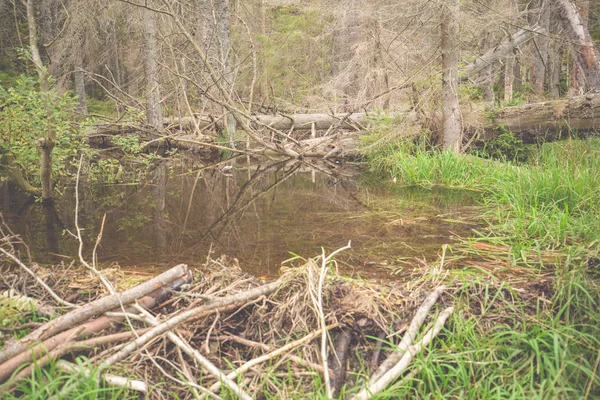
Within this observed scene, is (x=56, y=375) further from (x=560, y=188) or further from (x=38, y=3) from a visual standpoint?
(x=38, y=3)

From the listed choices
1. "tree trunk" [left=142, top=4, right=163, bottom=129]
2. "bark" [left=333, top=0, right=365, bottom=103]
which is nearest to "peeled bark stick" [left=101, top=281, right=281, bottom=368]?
"bark" [left=333, top=0, right=365, bottom=103]

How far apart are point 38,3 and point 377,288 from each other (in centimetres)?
2085

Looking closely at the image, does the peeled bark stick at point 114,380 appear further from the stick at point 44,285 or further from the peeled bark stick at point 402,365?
the peeled bark stick at point 402,365

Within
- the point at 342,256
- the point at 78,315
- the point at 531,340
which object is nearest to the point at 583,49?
the point at 342,256

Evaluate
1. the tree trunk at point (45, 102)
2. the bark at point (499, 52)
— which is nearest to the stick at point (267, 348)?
the tree trunk at point (45, 102)

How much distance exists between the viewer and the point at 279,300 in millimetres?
2332

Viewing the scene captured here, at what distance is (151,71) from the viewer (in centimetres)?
1255

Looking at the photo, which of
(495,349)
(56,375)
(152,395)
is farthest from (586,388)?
(56,375)

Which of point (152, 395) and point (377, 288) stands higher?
point (377, 288)

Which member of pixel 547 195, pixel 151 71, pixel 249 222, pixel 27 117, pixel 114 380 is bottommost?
pixel 249 222

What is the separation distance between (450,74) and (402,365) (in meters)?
6.33

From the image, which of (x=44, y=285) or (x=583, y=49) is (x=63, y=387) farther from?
(x=583, y=49)

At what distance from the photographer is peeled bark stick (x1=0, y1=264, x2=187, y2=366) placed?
178 centimetres

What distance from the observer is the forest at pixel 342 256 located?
1.79 metres
